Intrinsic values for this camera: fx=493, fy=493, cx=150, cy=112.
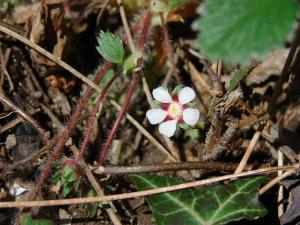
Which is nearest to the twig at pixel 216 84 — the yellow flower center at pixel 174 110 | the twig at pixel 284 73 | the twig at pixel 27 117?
the yellow flower center at pixel 174 110

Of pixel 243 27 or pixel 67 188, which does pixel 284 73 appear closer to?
pixel 243 27

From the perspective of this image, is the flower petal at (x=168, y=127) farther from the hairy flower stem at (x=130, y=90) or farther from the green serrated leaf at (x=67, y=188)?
the green serrated leaf at (x=67, y=188)

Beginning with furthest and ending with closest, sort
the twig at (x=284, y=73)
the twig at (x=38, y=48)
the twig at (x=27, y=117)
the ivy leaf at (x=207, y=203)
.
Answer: the twig at (x=38, y=48), the twig at (x=27, y=117), the twig at (x=284, y=73), the ivy leaf at (x=207, y=203)

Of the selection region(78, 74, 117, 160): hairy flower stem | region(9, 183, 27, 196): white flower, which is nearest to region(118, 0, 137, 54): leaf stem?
region(78, 74, 117, 160): hairy flower stem

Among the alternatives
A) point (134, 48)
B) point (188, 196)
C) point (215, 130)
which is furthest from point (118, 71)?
point (188, 196)

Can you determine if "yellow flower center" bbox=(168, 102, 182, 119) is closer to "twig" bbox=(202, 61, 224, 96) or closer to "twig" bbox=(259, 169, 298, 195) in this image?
"twig" bbox=(202, 61, 224, 96)

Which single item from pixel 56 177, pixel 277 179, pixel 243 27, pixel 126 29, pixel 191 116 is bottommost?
pixel 277 179

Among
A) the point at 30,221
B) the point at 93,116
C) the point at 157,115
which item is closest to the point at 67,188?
the point at 30,221
